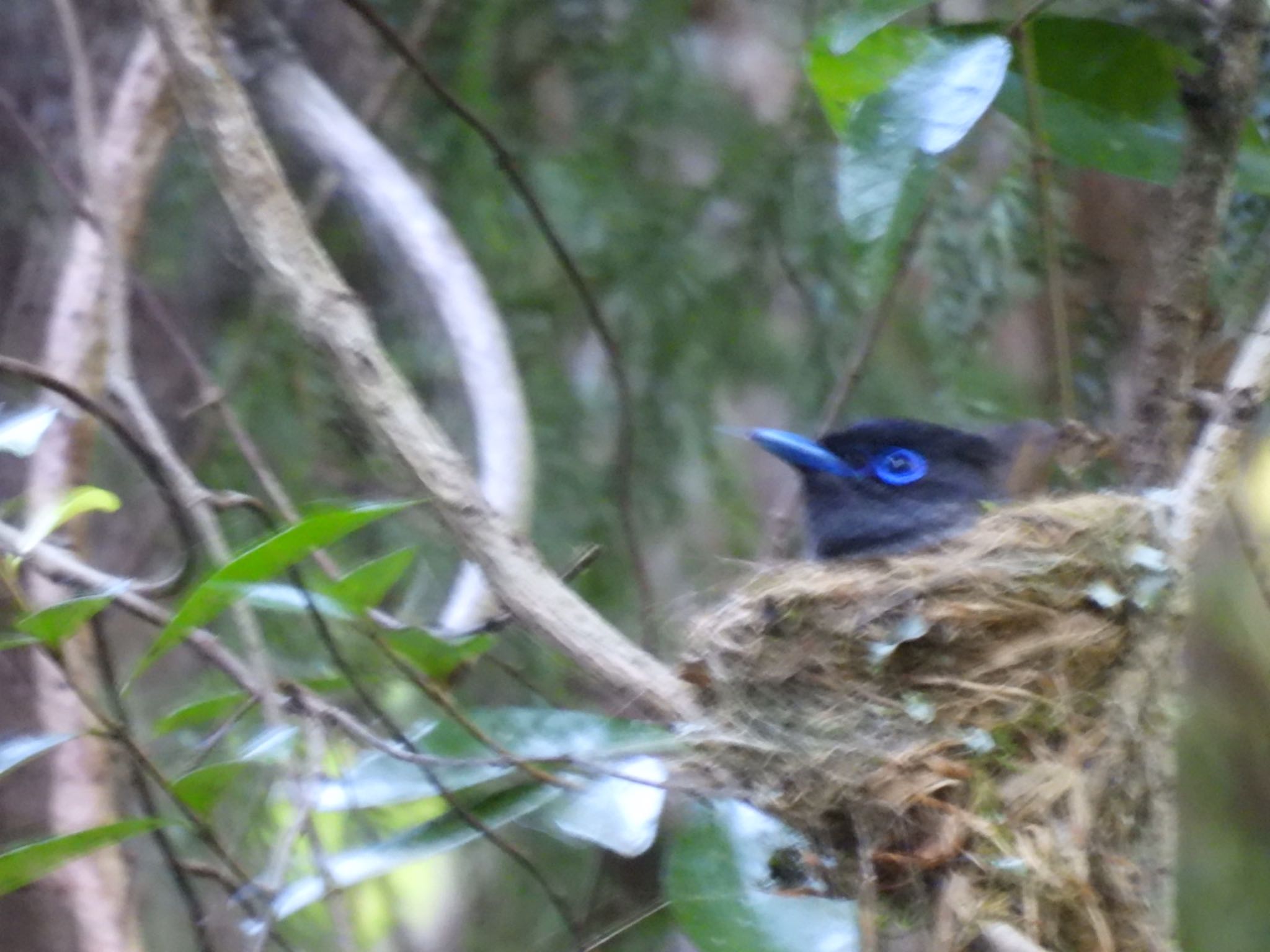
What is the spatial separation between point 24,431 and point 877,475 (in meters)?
1.23

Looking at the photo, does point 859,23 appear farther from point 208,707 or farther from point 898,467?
point 208,707

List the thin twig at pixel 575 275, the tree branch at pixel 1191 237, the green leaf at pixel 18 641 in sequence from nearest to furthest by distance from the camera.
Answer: the green leaf at pixel 18 641
the tree branch at pixel 1191 237
the thin twig at pixel 575 275

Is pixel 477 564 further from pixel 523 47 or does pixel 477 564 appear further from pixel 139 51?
pixel 523 47

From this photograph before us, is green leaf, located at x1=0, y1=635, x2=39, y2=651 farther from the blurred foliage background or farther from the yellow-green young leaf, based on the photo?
the blurred foliage background

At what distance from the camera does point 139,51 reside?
2473 mm

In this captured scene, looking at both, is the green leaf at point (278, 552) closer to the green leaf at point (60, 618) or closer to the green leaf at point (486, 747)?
the green leaf at point (60, 618)

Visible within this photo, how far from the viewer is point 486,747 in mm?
1724

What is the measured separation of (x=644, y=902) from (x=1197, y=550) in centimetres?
133

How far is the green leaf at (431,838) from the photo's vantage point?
66.6 inches

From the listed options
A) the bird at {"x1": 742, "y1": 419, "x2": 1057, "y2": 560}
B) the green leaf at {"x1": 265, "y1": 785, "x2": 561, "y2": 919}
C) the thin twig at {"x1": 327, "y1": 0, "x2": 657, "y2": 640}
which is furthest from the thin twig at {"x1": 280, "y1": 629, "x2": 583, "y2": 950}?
the bird at {"x1": 742, "y1": 419, "x2": 1057, "y2": 560}

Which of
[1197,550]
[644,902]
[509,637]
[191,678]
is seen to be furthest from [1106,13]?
[191,678]

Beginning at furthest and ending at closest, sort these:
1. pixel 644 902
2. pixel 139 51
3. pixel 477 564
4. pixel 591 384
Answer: pixel 591 384 < pixel 644 902 < pixel 139 51 < pixel 477 564

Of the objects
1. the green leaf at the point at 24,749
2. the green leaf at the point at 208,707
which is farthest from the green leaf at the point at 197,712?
the green leaf at the point at 24,749

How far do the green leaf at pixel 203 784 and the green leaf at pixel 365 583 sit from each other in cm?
20
